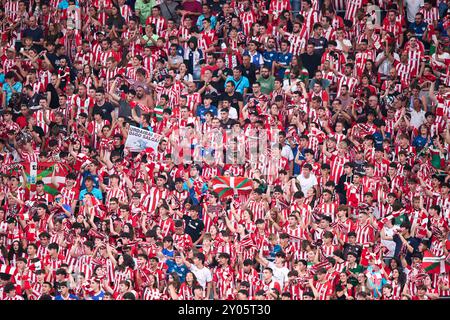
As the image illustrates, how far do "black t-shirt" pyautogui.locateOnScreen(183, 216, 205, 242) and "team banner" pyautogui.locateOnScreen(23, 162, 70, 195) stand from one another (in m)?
2.04

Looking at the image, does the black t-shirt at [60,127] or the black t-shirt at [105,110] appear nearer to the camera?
the black t-shirt at [60,127]

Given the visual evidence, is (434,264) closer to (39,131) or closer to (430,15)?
(430,15)

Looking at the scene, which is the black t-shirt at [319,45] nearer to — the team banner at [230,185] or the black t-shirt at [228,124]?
the black t-shirt at [228,124]

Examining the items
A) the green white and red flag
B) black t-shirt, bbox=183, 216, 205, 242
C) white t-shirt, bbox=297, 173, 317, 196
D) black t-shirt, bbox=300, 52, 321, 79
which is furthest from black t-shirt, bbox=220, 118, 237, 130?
the green white and red flag

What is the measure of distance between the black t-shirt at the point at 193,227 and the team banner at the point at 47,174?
204 centimetres

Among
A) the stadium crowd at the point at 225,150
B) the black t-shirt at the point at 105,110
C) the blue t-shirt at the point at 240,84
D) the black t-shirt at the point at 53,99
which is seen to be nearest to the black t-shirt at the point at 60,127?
the stadium crowd at the point at 225,150

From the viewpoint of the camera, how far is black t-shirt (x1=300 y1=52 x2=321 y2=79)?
20.3m

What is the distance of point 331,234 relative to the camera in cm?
1873

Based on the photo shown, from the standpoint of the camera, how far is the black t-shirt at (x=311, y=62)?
20.3 metres

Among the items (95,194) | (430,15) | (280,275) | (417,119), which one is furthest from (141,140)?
(430,15)

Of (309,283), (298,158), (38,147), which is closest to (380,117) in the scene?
(298,158)

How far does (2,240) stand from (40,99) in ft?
8.35

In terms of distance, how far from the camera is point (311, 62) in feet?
66.6

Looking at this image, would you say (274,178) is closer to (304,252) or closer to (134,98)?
(304,252)
